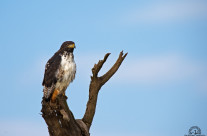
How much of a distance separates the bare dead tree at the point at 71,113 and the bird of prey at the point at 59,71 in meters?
0.29

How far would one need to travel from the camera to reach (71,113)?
721cm

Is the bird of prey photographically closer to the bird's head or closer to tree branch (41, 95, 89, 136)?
the bird's head

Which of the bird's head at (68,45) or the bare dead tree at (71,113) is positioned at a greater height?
the bird's head at (68,45)

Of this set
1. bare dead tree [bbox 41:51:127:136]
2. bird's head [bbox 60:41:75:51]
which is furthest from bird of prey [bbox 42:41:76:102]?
bare dead tree [bbox 41:51:127:136]

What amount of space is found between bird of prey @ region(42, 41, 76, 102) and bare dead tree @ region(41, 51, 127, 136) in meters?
0.29

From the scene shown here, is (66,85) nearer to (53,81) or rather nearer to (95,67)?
(53,81)

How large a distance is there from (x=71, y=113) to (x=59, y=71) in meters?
1.07

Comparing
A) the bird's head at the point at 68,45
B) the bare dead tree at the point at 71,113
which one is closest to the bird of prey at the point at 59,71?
the bird's head at the point at 68,45

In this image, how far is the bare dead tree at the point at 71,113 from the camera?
6938 mm

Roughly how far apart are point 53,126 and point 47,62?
1662 millimetres

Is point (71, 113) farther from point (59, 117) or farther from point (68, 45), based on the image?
point (68, 45)

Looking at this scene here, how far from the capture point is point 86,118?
315 inches

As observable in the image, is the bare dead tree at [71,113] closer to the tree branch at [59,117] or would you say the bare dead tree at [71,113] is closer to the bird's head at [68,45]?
the tree branch at [59,117]

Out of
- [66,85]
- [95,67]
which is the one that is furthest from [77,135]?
[95,67]
